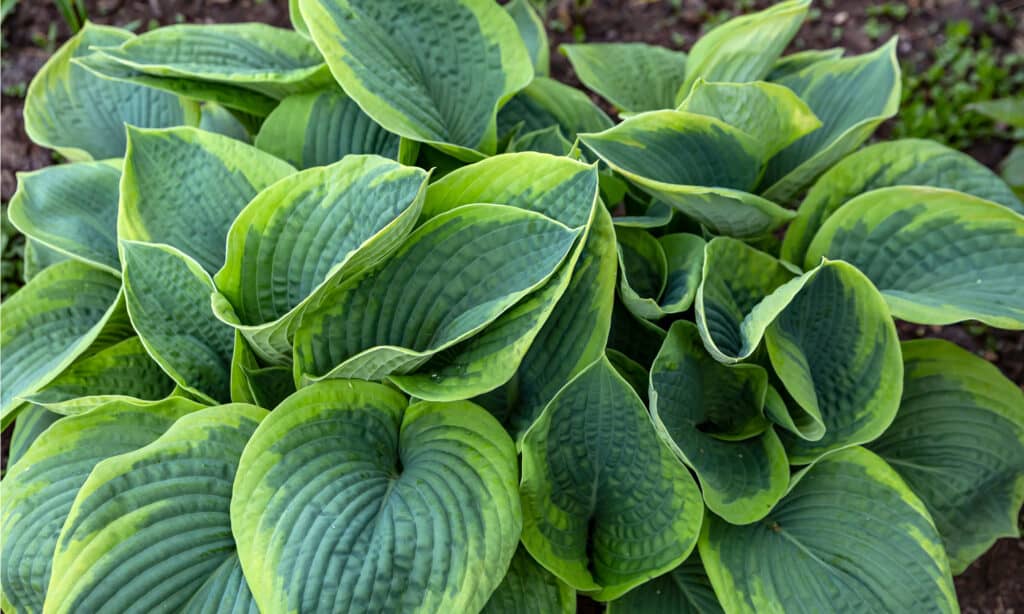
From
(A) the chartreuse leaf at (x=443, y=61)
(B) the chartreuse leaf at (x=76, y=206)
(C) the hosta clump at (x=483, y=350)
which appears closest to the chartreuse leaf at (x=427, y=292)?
(C) the hosta clump at (x=483, y=350)

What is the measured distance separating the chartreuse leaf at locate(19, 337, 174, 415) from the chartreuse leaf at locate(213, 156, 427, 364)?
0.29 metres

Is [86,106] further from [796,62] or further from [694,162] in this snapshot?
[796,62]

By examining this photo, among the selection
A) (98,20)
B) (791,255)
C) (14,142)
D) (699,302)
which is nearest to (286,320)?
(699,302)

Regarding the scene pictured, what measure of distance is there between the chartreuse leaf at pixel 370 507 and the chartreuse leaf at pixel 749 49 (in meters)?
0.71

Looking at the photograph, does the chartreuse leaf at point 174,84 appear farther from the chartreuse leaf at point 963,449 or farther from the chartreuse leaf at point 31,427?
the chartreuse leaf at point 963,449

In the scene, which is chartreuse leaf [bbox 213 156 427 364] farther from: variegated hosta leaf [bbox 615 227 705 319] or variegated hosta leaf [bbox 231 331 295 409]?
variegated hosta leaf [bbox 615 227 705 319]

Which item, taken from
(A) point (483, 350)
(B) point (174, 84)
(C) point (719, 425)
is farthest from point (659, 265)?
(B) point (174, 84)

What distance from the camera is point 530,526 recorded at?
106 cm

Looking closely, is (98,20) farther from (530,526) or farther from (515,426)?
(530,526)

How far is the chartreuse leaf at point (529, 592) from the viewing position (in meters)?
1.09

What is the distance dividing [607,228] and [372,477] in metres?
0.43

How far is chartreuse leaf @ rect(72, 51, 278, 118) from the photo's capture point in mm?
1300

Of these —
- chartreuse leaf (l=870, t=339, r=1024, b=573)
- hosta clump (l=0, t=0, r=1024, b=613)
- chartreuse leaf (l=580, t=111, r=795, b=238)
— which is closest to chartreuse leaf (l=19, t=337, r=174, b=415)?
hosta clump (l=0, t=0, r=1024, b=613)

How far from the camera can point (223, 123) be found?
5.07 feet
